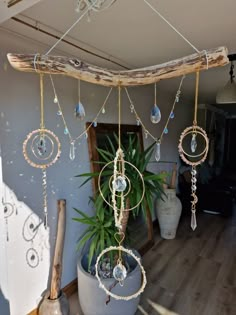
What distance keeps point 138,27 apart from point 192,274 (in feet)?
7.61

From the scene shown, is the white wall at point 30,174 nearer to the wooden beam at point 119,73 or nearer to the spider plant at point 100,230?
the spider plant at point 100,230

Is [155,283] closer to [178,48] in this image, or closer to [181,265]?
[181,265]

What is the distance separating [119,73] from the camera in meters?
0.85

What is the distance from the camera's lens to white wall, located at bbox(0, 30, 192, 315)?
56.6 inches

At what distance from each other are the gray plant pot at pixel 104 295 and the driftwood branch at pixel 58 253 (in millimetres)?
186

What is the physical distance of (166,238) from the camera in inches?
120

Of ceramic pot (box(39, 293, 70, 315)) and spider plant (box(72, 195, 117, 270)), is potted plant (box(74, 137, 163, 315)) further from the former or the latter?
ceramic pot (box(39, 293, 70, 315))

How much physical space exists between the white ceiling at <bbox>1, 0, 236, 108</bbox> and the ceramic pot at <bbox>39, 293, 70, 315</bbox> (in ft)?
6.10

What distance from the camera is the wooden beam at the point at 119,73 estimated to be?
2.25 ft

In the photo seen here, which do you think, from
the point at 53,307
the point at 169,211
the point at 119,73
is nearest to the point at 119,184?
the point at 119,73

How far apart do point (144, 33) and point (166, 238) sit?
2591mm

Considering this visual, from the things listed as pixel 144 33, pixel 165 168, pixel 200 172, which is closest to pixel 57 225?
pixel 144 33

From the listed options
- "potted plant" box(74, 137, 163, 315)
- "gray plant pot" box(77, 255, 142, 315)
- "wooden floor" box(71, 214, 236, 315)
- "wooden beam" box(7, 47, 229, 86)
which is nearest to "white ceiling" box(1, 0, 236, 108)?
"wooden beam" box(7, 47, 229, 86)

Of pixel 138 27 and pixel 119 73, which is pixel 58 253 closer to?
pixel 119 73
